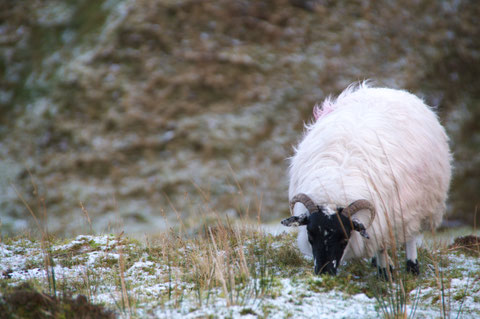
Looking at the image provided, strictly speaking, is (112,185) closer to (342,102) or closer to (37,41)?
(37,41)

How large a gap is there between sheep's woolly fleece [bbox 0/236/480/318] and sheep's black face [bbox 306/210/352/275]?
391 mm

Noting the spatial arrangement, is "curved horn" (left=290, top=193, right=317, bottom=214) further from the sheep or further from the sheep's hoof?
the sheep's hoof

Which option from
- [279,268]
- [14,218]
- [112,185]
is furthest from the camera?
[112,185]

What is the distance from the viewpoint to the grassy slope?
3826mm

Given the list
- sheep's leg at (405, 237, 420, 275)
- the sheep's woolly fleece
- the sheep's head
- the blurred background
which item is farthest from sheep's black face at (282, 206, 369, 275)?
the blurred background

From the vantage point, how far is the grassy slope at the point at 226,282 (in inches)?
151

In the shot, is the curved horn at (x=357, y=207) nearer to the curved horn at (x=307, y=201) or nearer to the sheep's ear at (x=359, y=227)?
the sheep's ear at (x=359, y=227)

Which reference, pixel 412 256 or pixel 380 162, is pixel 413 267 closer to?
pixel 412 256

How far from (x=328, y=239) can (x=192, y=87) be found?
19.9m

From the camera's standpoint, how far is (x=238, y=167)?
2056 cm

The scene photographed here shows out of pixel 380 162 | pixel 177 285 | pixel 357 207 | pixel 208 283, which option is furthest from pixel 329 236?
pixel 177 285

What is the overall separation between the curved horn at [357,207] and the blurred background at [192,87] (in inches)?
521

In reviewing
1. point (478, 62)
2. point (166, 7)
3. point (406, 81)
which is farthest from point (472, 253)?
point (166, 7)

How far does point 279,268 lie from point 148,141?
16.9 m
